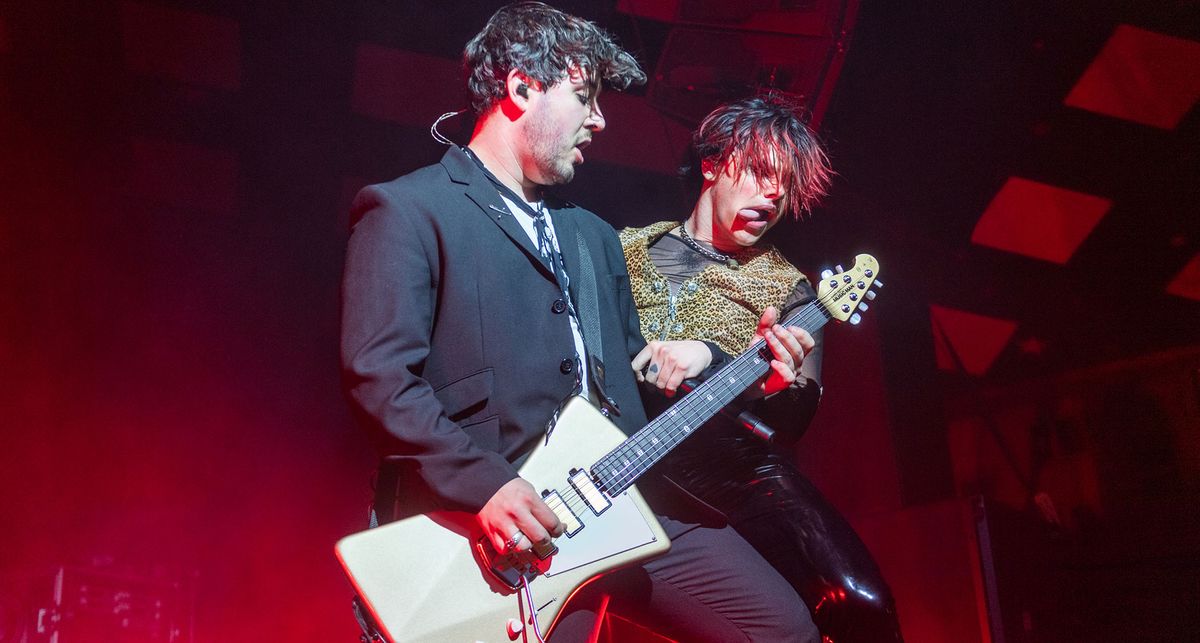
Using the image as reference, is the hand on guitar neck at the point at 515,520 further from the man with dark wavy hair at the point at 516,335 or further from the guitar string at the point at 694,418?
the guitar string at the point at 694,418

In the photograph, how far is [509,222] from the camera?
208cm

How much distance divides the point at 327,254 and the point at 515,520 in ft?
7.45

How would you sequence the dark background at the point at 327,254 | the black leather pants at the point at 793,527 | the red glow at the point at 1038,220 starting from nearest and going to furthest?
the black leather pants at the point at 793,527 < the dark background at the point at 327,254 < the red glow at the point at 1038,220

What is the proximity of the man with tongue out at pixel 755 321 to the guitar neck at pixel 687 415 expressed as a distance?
0.09 m

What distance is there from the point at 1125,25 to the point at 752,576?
325 cm

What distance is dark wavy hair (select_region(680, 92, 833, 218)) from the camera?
2891 mm

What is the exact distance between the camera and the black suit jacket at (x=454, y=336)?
1.64 m

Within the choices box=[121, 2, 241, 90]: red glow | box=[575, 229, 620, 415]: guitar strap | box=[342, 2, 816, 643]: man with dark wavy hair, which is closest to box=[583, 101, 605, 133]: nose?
box=[342, 2, 816, 643]: man with dark wavy hair

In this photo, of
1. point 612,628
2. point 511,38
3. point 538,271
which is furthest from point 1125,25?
point 612,628

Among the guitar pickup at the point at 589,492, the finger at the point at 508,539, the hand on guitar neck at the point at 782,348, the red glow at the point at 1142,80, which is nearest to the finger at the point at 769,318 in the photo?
the hand on guitar neck at the point at 782,348

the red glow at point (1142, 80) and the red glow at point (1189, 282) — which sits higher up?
the red glow at point (1142, 80)

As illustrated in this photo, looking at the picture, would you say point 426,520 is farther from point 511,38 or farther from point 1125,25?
point 1125,25

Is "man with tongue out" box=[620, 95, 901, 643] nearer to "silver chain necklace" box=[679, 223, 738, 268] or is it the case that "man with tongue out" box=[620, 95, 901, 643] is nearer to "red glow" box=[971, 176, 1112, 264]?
"silver chain necklace" box=[679, 223, 738, 268]

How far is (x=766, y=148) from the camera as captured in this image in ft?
9.57
